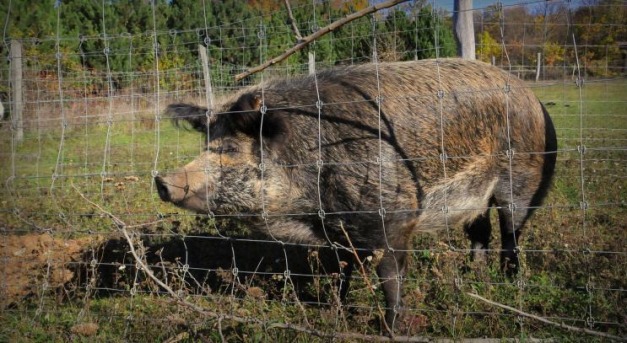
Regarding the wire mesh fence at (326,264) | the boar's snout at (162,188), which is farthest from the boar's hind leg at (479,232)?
the boar's snout at (162,188)

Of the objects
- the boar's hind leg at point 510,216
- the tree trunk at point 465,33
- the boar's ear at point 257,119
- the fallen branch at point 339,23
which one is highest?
the tree trunk at point 465,33

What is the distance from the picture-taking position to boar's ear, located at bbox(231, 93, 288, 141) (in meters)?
4.06

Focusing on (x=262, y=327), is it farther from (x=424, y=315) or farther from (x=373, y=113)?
(x=373, y=113)

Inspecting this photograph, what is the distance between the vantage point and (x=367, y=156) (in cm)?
392

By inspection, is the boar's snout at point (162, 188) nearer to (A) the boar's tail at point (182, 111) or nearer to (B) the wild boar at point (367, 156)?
(B) the wild boar at point (367, 156)

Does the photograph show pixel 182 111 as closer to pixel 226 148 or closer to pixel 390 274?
pixel 226 148

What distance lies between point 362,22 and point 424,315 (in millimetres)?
5250

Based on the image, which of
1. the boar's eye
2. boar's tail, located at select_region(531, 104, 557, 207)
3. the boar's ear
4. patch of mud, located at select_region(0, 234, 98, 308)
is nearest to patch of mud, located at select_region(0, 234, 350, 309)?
patch of mud, located at select_region(0, 234, 98, 308)

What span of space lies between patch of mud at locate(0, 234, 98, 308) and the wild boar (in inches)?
50.4

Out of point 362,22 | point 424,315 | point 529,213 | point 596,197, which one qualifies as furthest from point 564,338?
point 362,22

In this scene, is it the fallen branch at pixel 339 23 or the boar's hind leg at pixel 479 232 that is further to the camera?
the boar's hind leg at pixel 479 232

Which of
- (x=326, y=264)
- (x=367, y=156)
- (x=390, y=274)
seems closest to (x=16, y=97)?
(x=326, y=264)

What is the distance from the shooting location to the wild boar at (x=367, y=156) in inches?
154

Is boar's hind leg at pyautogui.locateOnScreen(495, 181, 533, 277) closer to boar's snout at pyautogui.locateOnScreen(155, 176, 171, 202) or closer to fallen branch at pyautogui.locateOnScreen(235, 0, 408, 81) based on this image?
fallen branch at pyautogui.locateOnScreen(235, 0, 408, 81)
